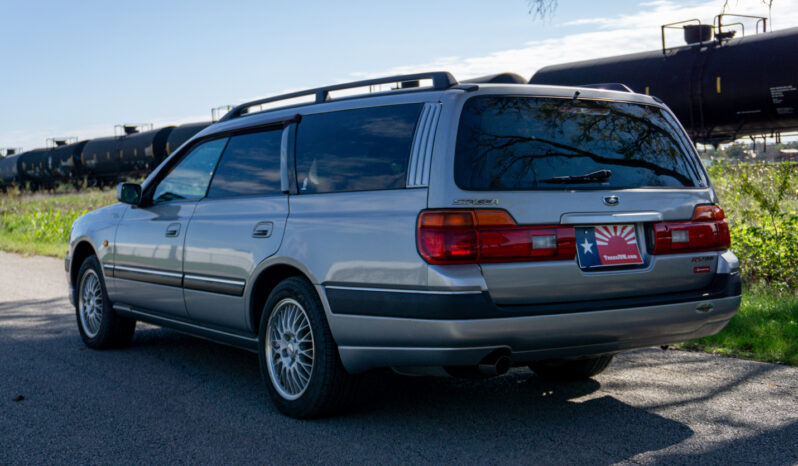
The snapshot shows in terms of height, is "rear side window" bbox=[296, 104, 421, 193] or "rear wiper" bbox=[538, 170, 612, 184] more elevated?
"rear side window" bbox=[296, 104, 421, 193]

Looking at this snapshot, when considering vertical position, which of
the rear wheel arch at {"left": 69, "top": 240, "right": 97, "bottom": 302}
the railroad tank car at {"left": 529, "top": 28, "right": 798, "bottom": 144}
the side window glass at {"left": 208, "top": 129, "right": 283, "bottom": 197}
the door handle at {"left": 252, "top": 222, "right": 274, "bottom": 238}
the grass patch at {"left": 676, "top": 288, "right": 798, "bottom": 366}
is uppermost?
the railroad tank car at {"left": 529, "top": 28, "right": 798, "bottom": 144}

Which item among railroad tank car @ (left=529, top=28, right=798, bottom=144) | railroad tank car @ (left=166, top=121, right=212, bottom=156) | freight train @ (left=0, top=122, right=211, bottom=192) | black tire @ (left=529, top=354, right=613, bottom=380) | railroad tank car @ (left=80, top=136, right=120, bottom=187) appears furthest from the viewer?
railroad tank car @ (left=80, top=136, right=120, bottom=187)

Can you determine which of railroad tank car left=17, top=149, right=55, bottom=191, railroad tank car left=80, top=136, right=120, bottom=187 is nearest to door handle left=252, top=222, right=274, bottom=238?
railroad tank car left=80, top=136, right=120, bottom=187

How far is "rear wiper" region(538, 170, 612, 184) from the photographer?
416cm

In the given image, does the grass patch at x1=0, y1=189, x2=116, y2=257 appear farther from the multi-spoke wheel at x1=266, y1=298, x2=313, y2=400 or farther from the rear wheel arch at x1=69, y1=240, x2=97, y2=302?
the multi-spoke wheel at x1=266, y1=298, x2=313, y2=400

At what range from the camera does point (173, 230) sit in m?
5.87

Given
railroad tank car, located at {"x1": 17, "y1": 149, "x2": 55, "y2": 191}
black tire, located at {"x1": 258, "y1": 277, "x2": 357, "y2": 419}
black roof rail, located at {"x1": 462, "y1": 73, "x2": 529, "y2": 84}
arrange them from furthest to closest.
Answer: railroad tank car, located at {"x1": 17, "y1": 149, "x2": 55, "y2": 191} < black roof rail, located at {"x1": 462, "y1": 73, "x2": 529, "y2": 84} < black tire, located at {"x1": 258, "y1": 277, "x2": 357, "y2": 419}

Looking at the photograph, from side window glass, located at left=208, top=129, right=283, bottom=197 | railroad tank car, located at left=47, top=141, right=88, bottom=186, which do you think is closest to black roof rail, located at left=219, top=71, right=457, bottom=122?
side window glass, located at left=208, top=129, right=283, bottom=197

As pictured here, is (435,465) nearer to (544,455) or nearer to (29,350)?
(544,455)

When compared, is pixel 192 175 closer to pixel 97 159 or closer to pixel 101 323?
pixel 101 323

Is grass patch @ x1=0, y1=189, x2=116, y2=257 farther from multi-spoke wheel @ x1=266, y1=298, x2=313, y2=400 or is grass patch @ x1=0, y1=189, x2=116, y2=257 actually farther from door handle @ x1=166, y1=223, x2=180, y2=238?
multi-spoke wheel @ x1=266, y1=298, x2=313, y2=400

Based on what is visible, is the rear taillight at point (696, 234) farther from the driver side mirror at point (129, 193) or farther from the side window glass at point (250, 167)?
the driver side mirror at point (129, 193)

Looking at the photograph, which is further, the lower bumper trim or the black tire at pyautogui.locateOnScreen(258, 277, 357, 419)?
the black tire at pyautogui.locateOnScreen(258, 277, 357, 419)

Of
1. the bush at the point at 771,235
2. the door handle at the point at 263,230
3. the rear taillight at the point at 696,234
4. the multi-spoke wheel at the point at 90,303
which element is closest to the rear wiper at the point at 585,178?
the rear taillight at the point at 696,234
